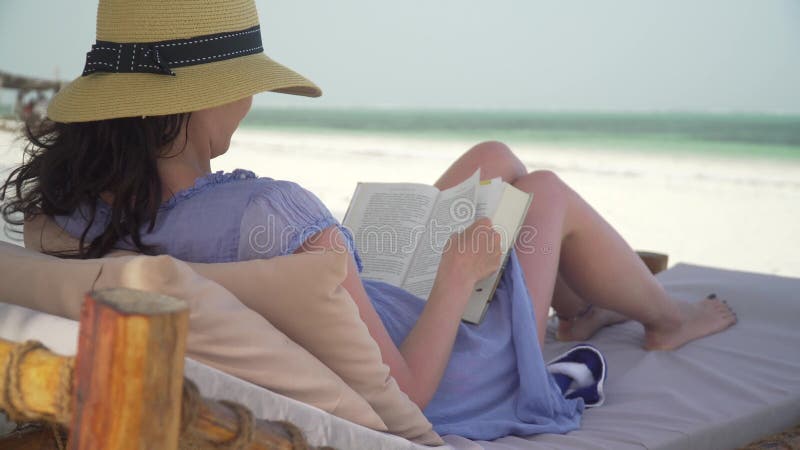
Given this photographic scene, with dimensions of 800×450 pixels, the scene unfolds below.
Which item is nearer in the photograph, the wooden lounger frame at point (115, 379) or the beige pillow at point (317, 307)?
the wooden lounger frame at point (115, 379)

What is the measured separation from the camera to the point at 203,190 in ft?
4.24

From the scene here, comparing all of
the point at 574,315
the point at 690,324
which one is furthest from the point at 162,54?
the point at 690,324

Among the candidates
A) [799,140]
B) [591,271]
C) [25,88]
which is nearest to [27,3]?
[25,88]

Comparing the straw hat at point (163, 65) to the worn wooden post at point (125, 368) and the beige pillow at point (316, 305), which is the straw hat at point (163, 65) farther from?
the worn wooden post at point (125, 368)

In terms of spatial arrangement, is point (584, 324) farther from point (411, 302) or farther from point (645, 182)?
point (645, 182)

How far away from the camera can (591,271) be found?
2002 mm

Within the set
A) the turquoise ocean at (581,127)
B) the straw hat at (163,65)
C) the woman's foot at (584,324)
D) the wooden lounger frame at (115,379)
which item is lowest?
the turquoise ocean at (581,127)

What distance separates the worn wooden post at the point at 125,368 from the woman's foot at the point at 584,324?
68.1 inches

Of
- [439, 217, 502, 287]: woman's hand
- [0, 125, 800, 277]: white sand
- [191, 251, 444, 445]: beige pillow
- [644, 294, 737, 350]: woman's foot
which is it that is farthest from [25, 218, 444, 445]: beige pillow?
[644, 294, 737, 350]: woman's foot

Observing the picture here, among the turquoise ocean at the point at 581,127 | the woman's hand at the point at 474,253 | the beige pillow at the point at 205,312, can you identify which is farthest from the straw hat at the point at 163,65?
the turquoise ocean at the point at 581,127

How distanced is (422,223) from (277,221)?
70 centimetres

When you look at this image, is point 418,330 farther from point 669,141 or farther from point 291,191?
point 669,141

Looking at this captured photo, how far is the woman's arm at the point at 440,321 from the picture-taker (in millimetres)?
1341

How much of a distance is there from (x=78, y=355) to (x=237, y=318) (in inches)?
13.5
